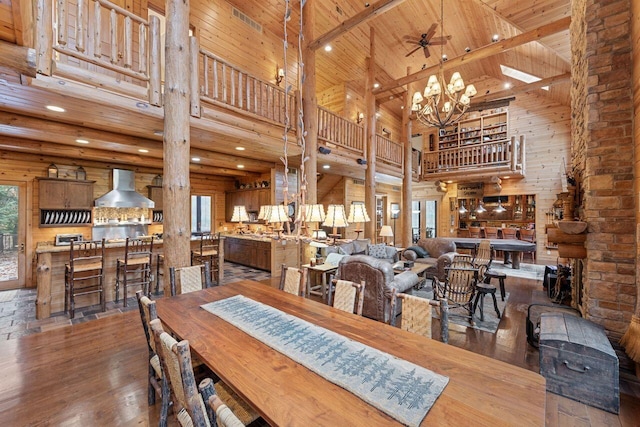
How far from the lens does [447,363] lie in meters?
1.45

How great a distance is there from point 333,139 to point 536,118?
7645 mm

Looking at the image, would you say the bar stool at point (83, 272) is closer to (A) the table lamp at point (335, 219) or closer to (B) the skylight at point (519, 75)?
(A) the table lamp at point (335, 219)

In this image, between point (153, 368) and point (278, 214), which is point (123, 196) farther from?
point (153, 368)

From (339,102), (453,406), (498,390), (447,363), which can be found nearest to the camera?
(453,406)

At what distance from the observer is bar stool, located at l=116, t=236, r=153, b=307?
4543mm

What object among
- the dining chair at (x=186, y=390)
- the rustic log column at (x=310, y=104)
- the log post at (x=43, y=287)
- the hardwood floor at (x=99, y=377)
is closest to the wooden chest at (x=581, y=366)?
the hardwood floor at (x=99, y=377)

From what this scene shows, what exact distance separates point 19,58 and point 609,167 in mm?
5825

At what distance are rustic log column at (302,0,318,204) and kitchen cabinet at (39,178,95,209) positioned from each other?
5115 millimetres

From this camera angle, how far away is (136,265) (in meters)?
4.84

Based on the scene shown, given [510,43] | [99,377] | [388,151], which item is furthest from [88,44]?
[388,151]

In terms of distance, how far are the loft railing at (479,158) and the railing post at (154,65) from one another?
919 centimetres

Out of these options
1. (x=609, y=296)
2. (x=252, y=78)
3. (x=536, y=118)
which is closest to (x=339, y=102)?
(x=252, y=78)

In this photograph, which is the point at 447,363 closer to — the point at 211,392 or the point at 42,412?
the point at 211,392

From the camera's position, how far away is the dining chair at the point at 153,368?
1.71 meters
